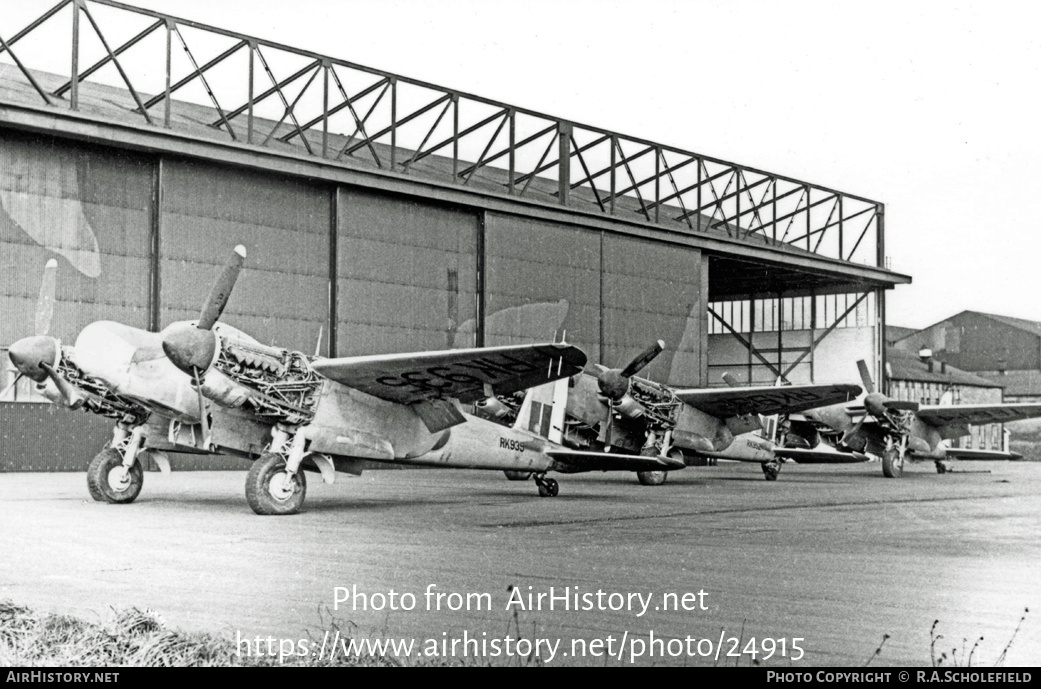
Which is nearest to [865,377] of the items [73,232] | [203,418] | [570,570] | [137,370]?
[73,232]

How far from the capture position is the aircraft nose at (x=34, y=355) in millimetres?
16859

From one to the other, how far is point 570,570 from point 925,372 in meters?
69.5

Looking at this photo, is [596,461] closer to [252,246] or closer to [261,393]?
[261,393]

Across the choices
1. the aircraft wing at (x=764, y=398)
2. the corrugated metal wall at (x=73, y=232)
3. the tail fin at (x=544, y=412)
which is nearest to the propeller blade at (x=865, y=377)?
the aircraft wing at (x=764, y=398)

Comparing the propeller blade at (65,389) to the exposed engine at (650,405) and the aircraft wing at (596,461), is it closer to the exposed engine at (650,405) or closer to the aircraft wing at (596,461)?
the aircraft wing at (596,461)

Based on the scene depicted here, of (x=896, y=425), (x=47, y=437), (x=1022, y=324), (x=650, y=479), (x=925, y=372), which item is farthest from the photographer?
(x=925, y=372)

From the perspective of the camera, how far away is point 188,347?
1495 centimetres

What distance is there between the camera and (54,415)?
29.1m

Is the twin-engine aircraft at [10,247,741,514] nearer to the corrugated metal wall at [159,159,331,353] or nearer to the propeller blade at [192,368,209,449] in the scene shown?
the propeller blade at [192,368,209,449]

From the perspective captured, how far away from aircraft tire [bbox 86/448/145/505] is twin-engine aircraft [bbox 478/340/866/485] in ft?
25.5

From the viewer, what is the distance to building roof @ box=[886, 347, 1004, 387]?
71062mm

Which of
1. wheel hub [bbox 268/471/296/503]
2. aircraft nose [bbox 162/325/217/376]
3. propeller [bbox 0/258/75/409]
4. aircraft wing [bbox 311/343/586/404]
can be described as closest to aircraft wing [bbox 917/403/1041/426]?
aircraft wing [bbox 311/343/586/404]

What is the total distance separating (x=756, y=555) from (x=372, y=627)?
→ 20.7 feet
